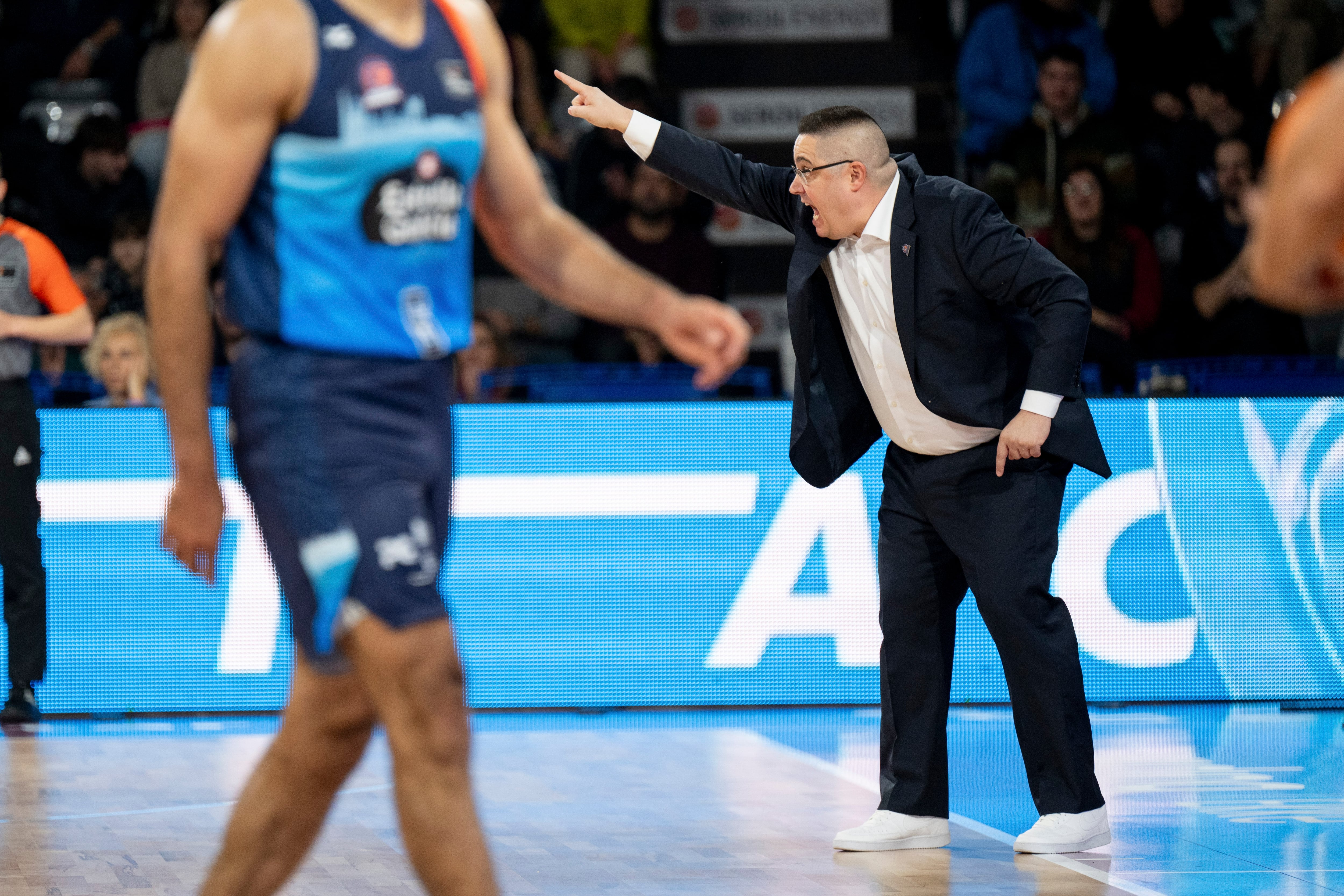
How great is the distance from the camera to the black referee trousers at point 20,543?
7.08m

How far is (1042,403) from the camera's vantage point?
15.6ft

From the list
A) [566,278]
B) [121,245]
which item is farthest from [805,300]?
[121,245]

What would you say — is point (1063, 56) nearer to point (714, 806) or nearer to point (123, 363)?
point (123, 363)

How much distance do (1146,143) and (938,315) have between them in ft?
21.7

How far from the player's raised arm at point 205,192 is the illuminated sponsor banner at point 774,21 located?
9043mm

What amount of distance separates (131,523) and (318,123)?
4.76 meters

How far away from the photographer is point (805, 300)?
5.05 meters

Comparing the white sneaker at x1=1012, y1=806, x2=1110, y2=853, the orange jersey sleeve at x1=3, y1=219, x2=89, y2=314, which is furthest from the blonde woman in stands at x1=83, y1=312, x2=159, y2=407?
the white sneaker at x1=1012, y1=806, x2=1110, y2=853

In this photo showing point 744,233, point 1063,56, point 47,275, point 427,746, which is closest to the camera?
point 427,746

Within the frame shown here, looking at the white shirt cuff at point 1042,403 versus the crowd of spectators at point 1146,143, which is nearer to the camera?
the white shirt cuff at point 1042,403

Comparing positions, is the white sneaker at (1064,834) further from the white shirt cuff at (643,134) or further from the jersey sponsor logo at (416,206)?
the jersey sponsor logo at (416,206)

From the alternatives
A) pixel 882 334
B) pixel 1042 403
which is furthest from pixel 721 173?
pixel 1042 403

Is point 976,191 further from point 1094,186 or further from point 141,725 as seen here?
point 1094,186

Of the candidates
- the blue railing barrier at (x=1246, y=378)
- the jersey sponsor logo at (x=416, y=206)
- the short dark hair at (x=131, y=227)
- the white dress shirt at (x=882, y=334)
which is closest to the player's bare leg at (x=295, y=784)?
the jersey sponsor logo at (x=416, y=206)
